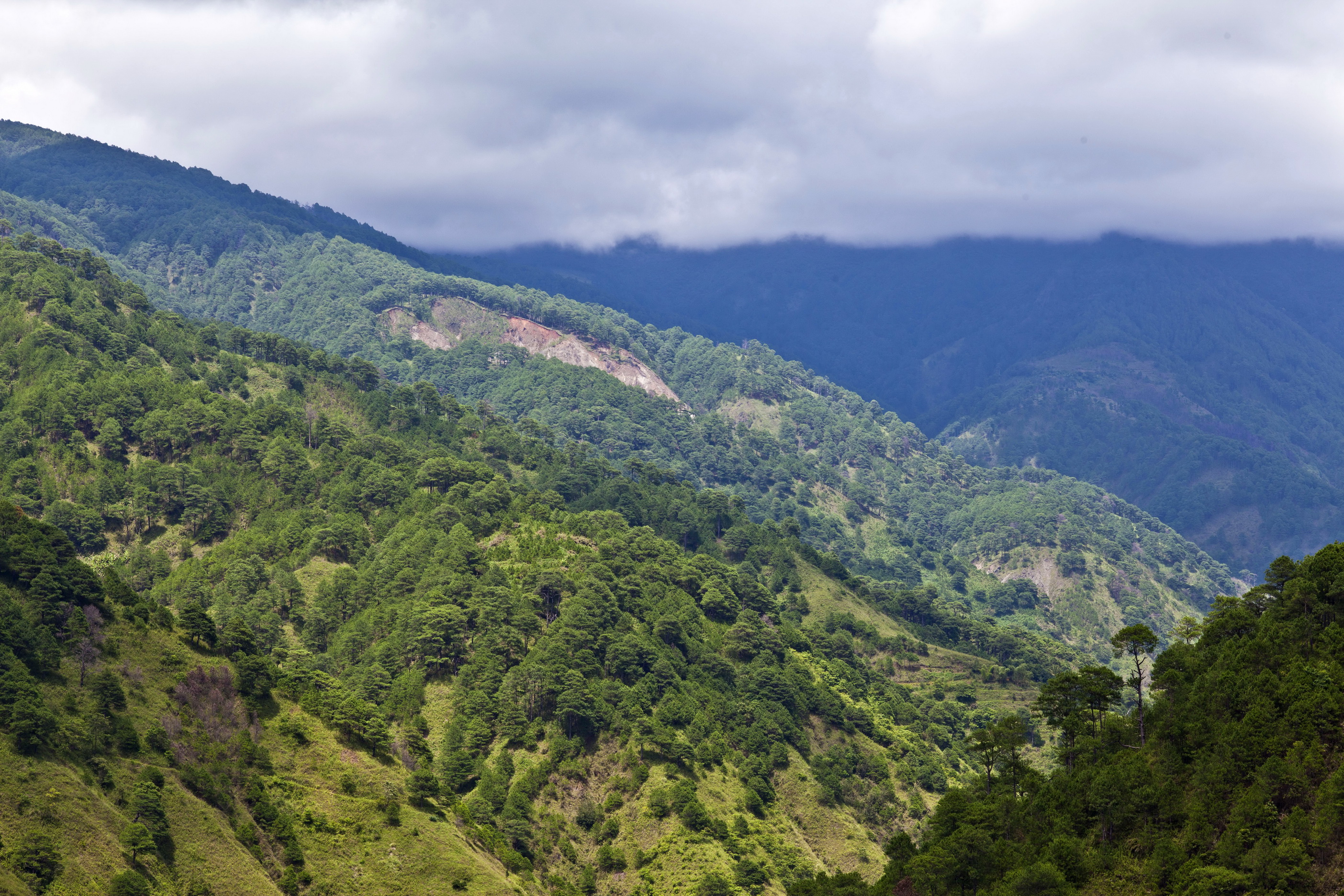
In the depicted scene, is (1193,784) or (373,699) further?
(373,699)

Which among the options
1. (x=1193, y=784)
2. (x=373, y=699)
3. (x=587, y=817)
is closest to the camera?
(x=1193, y=784)

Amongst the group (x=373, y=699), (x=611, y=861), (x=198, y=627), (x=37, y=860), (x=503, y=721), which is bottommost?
(x=611, y=861)

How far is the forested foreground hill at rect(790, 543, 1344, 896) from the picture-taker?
79.8 m

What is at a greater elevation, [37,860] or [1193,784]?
[1193,784]

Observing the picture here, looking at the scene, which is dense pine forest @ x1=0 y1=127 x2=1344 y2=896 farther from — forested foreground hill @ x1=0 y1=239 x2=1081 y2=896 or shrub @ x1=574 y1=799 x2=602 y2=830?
forested foreground hill @ x1=0 y1=239 x2=1081 y2=896

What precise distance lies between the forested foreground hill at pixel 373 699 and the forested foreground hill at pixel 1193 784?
363 inches

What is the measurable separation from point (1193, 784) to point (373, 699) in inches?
3915

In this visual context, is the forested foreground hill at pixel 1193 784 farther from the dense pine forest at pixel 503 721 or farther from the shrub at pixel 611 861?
the shrub at pixel 611 861

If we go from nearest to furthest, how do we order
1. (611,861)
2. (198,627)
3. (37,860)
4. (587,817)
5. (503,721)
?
(37,860), (198,627), (611,861), (587,817), (503,721)

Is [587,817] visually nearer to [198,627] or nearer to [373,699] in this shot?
[373,699]

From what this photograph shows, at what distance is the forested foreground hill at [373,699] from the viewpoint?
105250 mm

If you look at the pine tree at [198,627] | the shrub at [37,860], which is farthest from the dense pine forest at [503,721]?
the pine tree at [198,627]

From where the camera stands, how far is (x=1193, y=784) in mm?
88875

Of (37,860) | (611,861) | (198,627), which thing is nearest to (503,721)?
(611,861)
